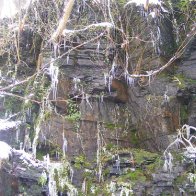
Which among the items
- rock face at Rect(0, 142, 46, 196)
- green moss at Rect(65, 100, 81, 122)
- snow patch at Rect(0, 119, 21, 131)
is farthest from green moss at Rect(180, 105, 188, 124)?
snow patch at Rect(0, 119, 21, 131)

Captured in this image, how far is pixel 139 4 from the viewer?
766 centimetres

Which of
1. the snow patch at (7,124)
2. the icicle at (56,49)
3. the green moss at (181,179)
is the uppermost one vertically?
the icicle at (56,49)

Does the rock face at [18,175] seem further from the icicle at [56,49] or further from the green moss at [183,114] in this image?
the green moss at [183,114]

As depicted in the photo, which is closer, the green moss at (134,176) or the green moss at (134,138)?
the green moss at (134,176)

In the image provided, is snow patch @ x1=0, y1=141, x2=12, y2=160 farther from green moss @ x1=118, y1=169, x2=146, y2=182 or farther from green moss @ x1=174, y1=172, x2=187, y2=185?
green moss @ x1=174, y1=172, x2=187, y2=185

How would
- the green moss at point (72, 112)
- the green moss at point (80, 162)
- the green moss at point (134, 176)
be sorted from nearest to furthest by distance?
the green moss at point (134, 176) → the green moss at point (80, 162) → the green moss at point (72, 112)

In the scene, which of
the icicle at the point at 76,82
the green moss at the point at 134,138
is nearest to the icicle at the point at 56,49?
the icicle at the point at 76,82

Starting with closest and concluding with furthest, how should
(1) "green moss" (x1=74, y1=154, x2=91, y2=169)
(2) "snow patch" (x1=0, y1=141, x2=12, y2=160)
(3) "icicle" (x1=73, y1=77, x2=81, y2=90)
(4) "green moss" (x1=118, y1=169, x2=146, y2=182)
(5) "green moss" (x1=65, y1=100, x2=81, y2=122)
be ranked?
(4) "green moss" (x1=118, y1=169, x2=146, y2=182) → (2) "snow patch" (x1=0, y1=141, x2=12, y2=160) → (1) "green moss" (x1=74, y1=154, x2=91, y2=169) → (5) "green moss" (x1=65, y1=100, x2=81, y2=122) → (3) "icicle" (x1=73, y1=77, x2=81, y2=90)

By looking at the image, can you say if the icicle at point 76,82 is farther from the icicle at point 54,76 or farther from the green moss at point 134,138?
the green moss at point 134,138

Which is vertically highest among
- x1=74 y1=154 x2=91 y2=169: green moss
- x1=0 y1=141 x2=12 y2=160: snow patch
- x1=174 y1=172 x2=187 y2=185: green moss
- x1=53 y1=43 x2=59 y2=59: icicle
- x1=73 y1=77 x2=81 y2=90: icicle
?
x1=53 y1=43 x2=59 y2=59: icicle

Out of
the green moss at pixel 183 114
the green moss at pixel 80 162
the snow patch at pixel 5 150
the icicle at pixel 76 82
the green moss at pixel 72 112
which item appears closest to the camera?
the snow patch at pixel 5 150

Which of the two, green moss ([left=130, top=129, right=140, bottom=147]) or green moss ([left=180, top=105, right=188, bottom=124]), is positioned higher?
green moss ([left=180, top=105, right=188, bottom=124])

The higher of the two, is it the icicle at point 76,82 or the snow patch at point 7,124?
the icicle at point 76,82

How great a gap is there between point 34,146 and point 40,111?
2.43 feet
